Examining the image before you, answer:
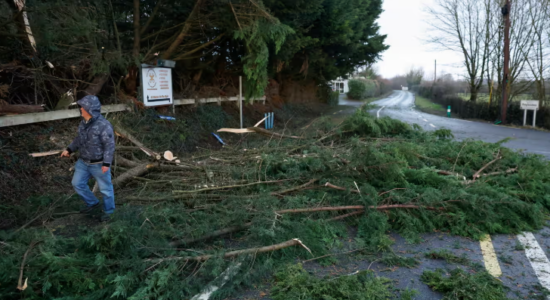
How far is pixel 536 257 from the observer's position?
4.31 metres

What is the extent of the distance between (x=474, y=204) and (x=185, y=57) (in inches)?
397

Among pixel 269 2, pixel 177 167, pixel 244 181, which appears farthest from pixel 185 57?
pixel 244 181

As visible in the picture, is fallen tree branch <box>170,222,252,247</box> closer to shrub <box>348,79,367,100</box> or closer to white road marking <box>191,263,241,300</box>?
white road marking <box>191,263,241,300</box>

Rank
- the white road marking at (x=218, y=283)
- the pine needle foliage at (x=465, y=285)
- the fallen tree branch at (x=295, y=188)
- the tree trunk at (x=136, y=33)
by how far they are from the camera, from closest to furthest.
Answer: the pine needle foliage at (x=465, y=285), the white road marking at (x=218, y=283), the fallen tree branch at (x=295, y=188), the tree trunk at (x=136, y=33)

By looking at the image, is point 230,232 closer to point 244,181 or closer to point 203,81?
point 244,181

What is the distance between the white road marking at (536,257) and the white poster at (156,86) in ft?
30.0

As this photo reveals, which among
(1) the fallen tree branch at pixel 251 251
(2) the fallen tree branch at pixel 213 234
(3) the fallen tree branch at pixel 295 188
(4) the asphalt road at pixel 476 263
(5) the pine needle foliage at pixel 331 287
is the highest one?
(3) the fallen tree branch at pixel 295 188

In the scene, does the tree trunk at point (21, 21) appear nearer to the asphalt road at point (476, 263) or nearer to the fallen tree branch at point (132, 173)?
the fallen tree branch at point (132, 173)

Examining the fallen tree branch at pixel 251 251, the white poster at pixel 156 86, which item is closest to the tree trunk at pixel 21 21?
the white poster at pixel 156 86

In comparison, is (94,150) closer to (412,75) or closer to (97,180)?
(97,180)

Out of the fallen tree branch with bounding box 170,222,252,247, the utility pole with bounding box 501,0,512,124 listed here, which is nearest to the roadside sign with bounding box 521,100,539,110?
Result: the utility pole with bounding box 501,0,512,124

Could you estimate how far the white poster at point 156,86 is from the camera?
10.7 meters

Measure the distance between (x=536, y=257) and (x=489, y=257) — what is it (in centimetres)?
51

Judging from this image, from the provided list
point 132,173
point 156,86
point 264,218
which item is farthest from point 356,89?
point 264,218
